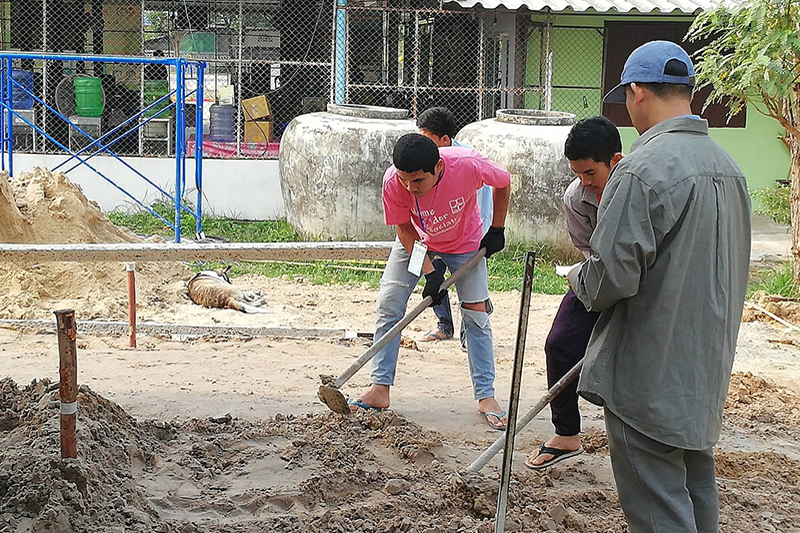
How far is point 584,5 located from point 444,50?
97.7 inches

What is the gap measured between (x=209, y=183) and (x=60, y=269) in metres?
4.51

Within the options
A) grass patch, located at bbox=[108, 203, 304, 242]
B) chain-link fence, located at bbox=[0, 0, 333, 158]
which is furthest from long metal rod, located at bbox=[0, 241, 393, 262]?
chain-link fence, located at bbox=[0, 0, 333, 158]

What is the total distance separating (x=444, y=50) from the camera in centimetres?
1386

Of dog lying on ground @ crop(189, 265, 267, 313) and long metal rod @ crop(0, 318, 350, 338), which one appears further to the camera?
dog lying on ground @ crop(189, 265, 267, 313)

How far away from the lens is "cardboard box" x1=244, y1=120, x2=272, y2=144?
14.1 metres

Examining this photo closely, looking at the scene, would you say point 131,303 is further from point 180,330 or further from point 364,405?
point 364,405

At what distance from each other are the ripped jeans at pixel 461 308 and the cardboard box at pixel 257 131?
9549mm

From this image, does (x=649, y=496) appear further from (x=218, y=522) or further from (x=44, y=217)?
(x=44, y=217)

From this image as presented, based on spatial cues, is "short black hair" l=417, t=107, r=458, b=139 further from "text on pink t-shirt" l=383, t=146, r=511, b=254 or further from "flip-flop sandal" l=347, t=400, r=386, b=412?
"flip-flop sandal" l=347, t=400, r=386, b=412

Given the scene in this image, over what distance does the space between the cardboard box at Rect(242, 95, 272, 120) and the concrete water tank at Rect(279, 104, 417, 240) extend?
338 centimetres

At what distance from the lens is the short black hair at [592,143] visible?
363 centimetres

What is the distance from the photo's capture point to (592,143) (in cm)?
363

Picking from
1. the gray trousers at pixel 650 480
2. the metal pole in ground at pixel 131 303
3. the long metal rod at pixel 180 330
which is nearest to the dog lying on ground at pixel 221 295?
the long metal rod at pixel 180 330

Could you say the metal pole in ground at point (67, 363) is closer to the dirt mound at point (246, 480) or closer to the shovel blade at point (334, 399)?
the dirt mound at point (246, 480)
